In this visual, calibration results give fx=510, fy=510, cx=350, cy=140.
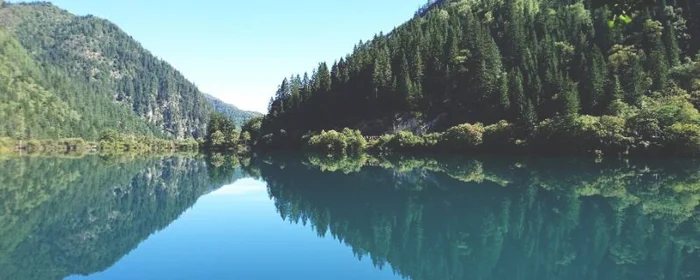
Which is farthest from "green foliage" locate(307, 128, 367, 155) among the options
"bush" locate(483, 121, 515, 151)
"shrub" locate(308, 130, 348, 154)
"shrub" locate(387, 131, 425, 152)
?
"bush" locate(483, 121, 515, 151)

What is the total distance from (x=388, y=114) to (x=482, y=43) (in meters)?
22.9

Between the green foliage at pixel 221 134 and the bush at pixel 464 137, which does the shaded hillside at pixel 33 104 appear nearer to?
the green foliage at pixel 221 134

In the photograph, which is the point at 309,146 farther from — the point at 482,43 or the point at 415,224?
the point at 415,224


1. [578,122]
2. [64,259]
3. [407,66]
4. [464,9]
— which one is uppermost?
[464,9]

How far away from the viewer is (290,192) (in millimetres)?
39594

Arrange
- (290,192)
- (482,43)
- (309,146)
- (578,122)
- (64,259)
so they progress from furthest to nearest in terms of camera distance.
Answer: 1. (309,146)
2. (482,43)
3. (578,122)
4. (290,192)
5. (64,259)

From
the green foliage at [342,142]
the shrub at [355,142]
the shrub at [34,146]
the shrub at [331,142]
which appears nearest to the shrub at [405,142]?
the shrub at [355,142]

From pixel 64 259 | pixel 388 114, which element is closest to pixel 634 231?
pixel 64 259

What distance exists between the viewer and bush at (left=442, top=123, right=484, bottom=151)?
79375 millimetres

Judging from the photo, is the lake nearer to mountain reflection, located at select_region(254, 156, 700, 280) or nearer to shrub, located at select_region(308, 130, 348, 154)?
mountain reflection, located at select_region(254, 156, 700, 280)

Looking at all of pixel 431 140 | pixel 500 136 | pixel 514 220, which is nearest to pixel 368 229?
pixel 514 220

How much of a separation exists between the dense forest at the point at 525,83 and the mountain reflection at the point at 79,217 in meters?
49.6

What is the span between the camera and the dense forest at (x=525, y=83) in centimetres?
6869

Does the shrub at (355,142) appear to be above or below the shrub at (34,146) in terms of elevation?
above
